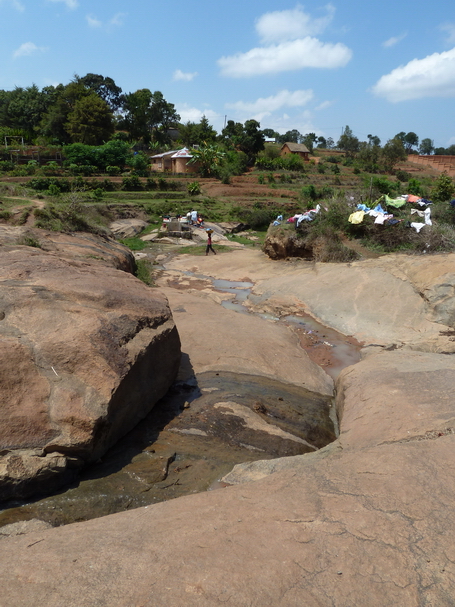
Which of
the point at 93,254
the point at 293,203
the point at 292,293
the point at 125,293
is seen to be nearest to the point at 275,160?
the point at 293,203

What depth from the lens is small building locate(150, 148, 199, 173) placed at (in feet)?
134

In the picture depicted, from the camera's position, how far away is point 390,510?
11.2 ft

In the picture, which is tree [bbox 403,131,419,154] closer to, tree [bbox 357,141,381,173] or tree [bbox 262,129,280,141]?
tree [bbox 262,129,280,141]

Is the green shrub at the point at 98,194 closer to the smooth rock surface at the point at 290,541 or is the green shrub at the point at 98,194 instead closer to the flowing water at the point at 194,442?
the flowing water at the point at 194,442

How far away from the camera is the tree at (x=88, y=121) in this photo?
4141 cm

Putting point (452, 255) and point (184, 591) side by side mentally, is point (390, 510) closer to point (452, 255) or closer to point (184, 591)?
point (184, 591)

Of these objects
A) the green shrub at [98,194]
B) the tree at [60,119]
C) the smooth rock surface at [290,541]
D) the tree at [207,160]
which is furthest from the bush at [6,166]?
the smooth rock surface at [290,541]

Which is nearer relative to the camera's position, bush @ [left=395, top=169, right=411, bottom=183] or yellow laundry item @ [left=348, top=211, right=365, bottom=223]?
yellow laundry item @ [left=348, top=211, right=365, bottom=223]

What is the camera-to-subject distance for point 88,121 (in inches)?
1635

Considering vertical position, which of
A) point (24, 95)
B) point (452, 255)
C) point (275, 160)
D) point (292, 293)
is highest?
point (24, 95)

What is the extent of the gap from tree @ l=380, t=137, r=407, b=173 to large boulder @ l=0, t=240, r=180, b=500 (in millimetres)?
49202

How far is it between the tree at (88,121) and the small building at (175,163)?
555cm

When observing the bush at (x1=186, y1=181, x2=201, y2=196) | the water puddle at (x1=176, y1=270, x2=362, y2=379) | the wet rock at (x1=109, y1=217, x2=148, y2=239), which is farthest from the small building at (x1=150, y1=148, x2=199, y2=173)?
the water puddle at (x1=176, y1=270, x2=362, y2=379)

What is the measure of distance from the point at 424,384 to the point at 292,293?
8257 millimetres
